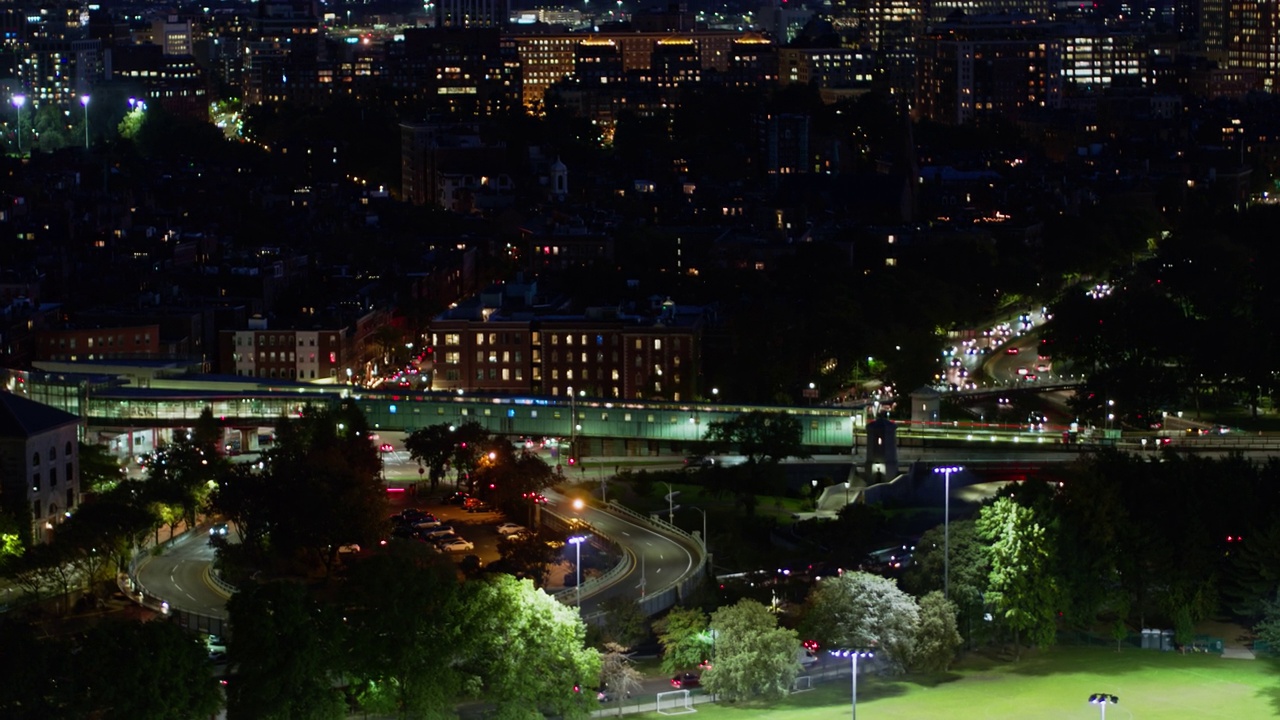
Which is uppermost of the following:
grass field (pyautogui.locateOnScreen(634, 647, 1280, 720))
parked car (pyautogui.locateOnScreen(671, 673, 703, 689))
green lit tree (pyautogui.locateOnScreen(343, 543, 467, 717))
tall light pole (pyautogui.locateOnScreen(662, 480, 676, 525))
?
green lit tree (pyautogui.locateOnScreen(343, 543, 467, 717))

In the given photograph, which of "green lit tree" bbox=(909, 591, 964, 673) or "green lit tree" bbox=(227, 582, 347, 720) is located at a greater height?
"green lit tree" bbox=(227, 582, 347, 720)

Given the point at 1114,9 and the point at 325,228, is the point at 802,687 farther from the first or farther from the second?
the point at 1114,9

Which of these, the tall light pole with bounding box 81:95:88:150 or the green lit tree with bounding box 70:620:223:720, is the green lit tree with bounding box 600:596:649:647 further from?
the tall light pole with bounding box 81:95:88:150

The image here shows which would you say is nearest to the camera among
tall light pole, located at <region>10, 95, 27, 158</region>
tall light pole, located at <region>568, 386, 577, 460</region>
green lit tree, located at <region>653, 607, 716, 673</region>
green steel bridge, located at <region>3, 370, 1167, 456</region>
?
green lit tree, located at <region>653, 607, 716, 673</region>

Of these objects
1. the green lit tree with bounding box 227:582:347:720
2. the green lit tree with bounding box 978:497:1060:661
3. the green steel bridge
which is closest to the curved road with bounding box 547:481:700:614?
the green lit tree with bounding box 978:497:1060:661

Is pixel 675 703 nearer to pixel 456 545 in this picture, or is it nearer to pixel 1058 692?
pixel 1058 692

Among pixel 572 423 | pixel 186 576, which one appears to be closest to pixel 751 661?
pixel 186 576

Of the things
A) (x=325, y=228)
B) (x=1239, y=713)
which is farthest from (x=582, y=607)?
(x=325, y=228)
